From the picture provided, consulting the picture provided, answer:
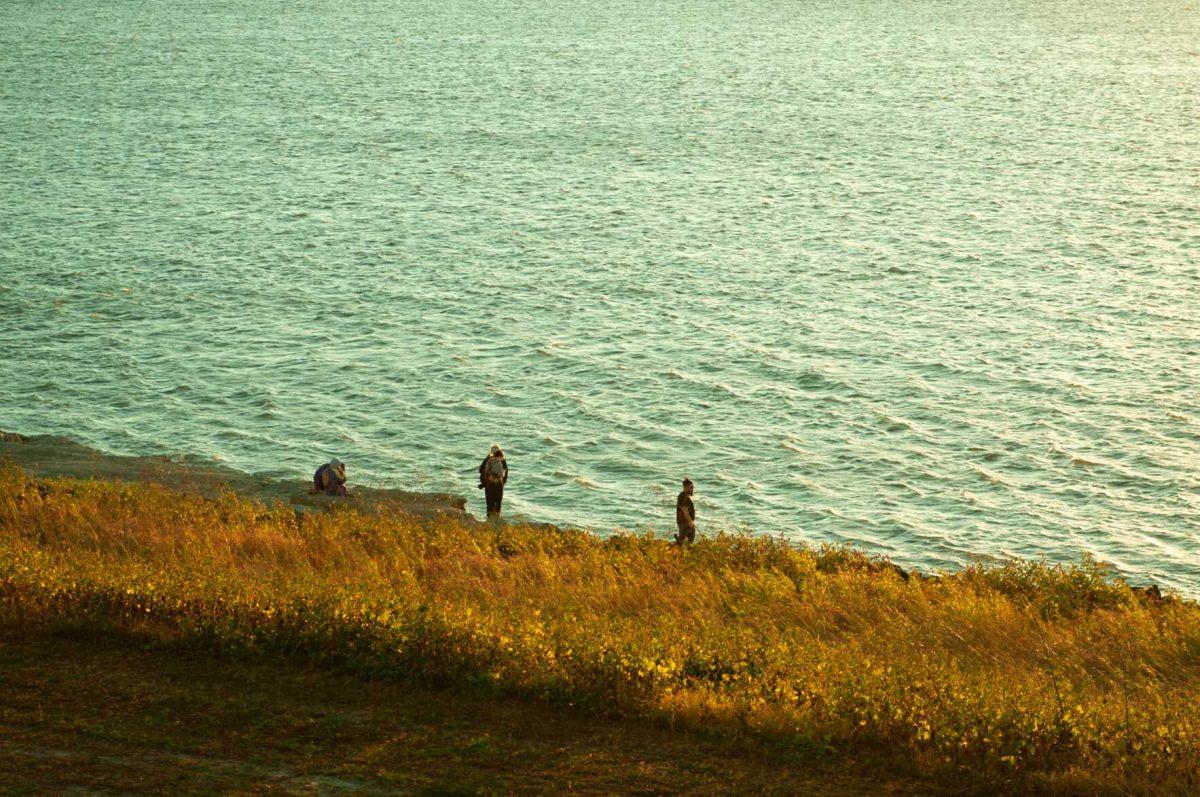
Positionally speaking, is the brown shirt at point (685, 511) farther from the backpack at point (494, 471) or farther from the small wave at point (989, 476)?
the small wave at point (989, 476)

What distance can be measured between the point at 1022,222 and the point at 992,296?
1267cm

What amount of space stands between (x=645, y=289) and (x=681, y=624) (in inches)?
1319

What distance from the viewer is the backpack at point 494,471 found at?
2641 cm

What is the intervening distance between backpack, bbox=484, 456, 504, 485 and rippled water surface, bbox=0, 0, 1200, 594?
4756 mm

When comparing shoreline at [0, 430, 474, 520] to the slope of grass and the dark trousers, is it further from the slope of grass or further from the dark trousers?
the slope of grass

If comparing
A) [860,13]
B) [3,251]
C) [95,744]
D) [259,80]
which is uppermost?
[860,13]

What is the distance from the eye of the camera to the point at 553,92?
94188 millimetres

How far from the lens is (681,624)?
1669 cm

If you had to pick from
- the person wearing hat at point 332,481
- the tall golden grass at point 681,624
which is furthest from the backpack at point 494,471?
the tall golden grass at point 681,624

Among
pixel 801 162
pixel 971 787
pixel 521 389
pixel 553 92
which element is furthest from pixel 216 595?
pixel 553 92

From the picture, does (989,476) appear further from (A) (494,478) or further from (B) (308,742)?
(B) (308,742)

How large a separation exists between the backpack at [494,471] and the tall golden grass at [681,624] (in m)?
3.51

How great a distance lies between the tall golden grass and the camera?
507 inches

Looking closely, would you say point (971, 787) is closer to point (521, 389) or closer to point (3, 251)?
point (521, 389)
